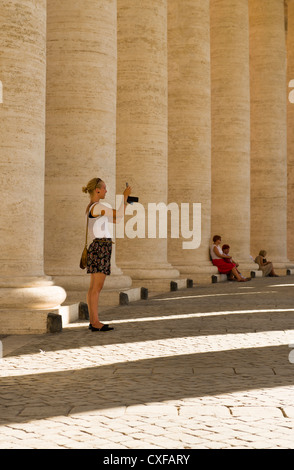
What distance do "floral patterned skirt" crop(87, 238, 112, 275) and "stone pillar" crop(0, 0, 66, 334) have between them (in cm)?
197

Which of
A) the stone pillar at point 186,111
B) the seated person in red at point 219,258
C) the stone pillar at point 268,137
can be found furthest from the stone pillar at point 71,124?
the stone pillar at point 268,137

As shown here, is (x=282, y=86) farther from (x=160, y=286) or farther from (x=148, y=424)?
(x=148, y=424)

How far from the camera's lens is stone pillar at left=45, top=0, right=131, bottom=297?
33.8m

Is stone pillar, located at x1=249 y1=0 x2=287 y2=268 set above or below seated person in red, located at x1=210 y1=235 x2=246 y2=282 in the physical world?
above

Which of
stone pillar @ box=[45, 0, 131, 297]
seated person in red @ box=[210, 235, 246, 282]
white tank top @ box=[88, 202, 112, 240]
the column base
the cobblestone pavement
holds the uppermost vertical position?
stone pillar @ box=[45, 0, 131, 297]

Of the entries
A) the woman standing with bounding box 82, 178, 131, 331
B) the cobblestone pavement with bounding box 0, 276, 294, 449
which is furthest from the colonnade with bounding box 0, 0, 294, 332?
the cobblestone pavement with bounding box 0, 276, 294, 449

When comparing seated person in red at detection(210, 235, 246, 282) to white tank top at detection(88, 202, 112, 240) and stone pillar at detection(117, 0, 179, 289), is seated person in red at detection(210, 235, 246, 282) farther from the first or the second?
white tank top at detection(88, 202, 112, 240)

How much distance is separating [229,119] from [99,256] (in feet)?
143

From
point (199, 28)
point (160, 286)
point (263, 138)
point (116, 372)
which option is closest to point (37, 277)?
point (116, 372)

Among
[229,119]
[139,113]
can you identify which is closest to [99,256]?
[139,113]

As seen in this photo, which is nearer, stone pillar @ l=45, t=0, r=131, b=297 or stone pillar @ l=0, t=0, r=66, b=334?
stone pillar @ l=0, t=0, r=66, b=334

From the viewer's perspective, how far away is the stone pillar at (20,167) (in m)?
25.7

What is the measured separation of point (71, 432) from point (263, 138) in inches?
2708

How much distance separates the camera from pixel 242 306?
120 ft
